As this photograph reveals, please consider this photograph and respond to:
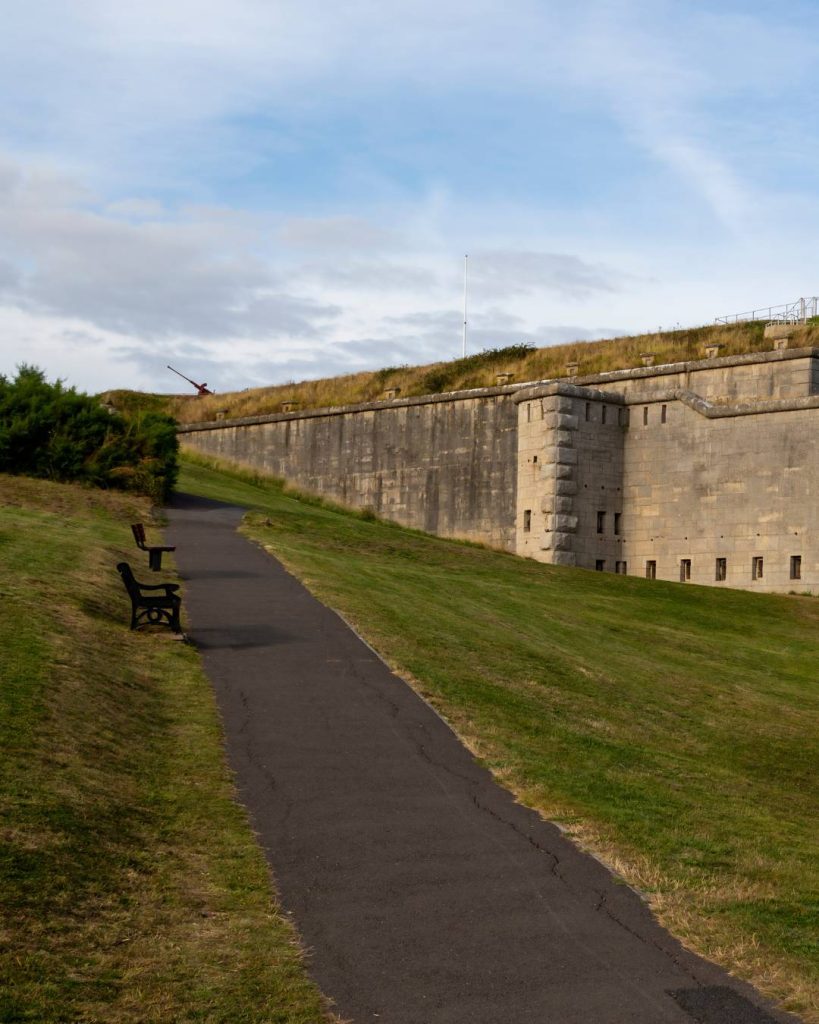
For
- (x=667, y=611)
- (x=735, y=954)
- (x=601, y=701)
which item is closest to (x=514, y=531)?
(x=667, y=611)

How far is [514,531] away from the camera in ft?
131

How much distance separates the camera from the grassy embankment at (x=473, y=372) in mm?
42250

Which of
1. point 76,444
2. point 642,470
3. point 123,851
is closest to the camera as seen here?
point 123,851

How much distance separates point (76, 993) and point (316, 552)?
23235mm

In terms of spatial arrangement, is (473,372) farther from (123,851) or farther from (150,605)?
(123,851)

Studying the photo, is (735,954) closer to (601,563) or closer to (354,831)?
(354,831)

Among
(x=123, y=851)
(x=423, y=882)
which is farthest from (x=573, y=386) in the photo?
(x=123, y=851)

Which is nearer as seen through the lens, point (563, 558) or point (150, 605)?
point (150, 605)

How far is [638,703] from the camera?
2020 cm

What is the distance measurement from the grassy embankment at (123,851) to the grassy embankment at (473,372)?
2789 centimetres

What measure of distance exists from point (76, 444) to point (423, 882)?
28.3 m

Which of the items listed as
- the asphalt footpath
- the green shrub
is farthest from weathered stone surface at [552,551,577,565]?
the asphalt footpath

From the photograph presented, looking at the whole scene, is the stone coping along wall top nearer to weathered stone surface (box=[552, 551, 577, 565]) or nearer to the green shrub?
weathered stone surface (box=[552, 551, 577, 565])

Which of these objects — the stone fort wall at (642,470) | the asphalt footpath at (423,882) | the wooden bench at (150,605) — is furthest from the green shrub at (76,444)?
the asphalt footpath at (423,882)
